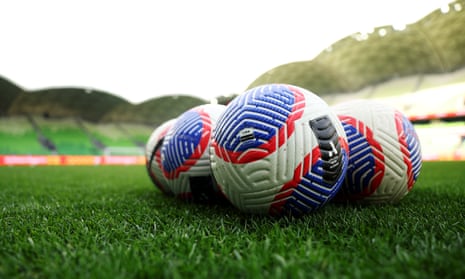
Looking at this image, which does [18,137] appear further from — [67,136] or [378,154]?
[378,154]

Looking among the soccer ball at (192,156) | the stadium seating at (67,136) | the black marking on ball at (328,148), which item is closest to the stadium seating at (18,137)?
the stadium seating at (67,136)

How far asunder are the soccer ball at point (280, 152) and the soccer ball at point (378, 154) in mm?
433

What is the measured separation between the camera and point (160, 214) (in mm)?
2451

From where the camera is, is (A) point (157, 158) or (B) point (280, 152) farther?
(A) point (157, 158)

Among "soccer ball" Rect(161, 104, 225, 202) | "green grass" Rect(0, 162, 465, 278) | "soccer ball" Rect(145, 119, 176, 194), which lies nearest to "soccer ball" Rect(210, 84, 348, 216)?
"green grass" Rect(0, 162, 465, 278)

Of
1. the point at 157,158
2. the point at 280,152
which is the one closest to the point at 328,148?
the point at 280,152

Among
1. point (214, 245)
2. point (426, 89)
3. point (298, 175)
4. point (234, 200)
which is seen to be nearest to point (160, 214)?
point (234, 200)

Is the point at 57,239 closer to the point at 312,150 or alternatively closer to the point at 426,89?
the point at 312,150

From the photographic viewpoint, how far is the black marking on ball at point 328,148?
190cm

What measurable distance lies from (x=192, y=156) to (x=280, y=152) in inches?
41.9

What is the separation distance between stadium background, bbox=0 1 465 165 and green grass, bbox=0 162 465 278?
47.3 feet

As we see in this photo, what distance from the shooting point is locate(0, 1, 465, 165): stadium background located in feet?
68.0

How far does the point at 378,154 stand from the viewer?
2.40 m

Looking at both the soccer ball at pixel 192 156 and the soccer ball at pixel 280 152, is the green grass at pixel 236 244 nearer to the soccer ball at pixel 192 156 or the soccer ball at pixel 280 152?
the soccer ball at pixel 280 152
